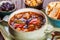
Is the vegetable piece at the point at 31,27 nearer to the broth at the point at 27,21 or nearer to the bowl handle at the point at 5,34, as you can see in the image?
the broth at the point at 27,21

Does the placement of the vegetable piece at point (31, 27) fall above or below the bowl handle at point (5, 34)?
above

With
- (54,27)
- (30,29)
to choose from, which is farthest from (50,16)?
(30,29)

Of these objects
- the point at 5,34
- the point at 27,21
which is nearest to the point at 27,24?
the point at 27,21

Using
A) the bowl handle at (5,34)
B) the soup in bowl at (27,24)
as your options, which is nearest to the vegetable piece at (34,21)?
the soup in bowl at (27,24)

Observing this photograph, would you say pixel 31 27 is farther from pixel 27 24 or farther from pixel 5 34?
pixel 5 34

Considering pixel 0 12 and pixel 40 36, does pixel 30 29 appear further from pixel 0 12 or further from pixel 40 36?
pixel 0 12

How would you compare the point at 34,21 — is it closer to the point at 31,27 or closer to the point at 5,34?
the point at 31,27

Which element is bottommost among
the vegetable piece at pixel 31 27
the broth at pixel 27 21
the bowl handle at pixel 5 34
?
the bowl handle at pixel 5 34

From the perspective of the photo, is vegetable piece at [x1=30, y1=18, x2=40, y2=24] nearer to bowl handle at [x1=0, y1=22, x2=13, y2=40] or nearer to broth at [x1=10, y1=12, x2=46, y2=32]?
broth at [x1=10, y1=12, x2=46, y2=32]
